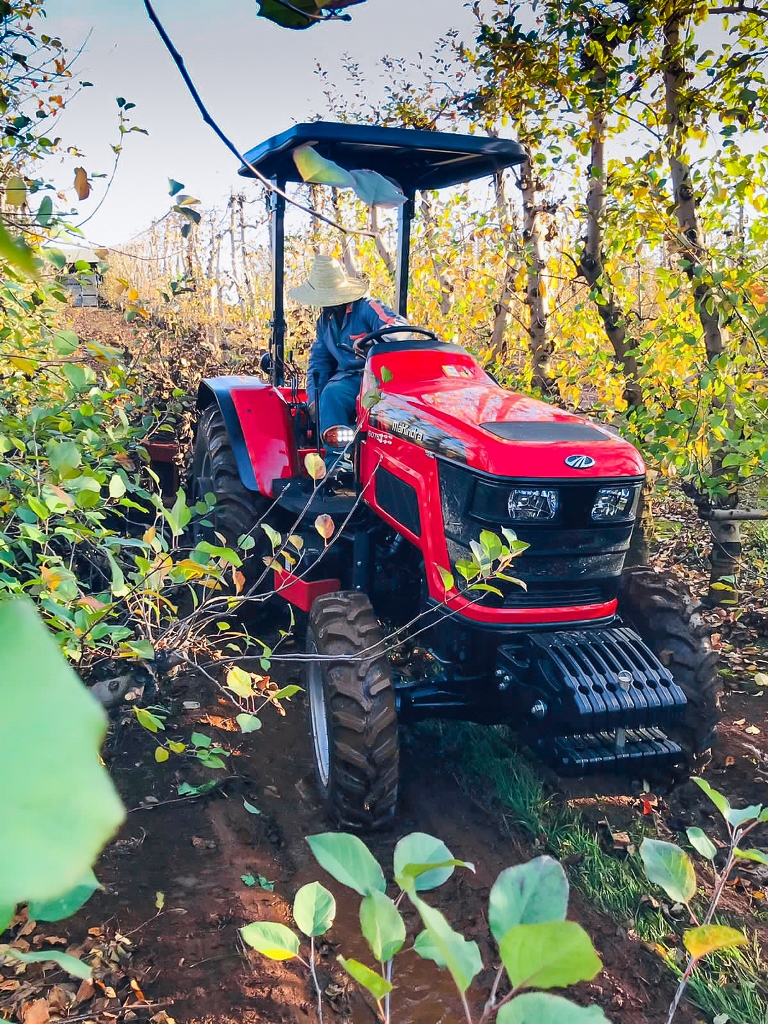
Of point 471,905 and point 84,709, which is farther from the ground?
point 84,709

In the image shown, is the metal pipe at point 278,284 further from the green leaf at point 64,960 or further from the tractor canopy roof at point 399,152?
the green leaf at point 64,960

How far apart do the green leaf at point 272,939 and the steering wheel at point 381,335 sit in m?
2.96

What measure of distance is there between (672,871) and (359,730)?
2.02m

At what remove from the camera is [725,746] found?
338cm

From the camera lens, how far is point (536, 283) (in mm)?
5500

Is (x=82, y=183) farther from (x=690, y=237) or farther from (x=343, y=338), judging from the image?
(x=690, y=237)

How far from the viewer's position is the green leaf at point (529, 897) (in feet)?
1.74

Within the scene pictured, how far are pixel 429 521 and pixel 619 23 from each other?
2879mm

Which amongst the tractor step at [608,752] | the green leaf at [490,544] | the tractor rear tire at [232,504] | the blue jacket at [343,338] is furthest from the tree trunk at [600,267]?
the green leaf at [490,544]

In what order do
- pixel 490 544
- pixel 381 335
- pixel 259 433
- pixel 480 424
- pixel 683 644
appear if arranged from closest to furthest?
pixel 490 544 < pixel 480 424 < pixel 683 644 < pixel 381 335 < pixel 259 433

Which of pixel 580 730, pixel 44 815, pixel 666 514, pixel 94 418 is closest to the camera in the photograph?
pixel 44 815

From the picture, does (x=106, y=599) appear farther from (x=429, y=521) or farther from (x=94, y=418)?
(x=429, y=521)

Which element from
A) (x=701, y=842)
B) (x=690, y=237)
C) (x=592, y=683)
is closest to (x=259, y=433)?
(x=592, y=683)

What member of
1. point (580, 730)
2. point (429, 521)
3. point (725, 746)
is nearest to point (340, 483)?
point (429, 521)
